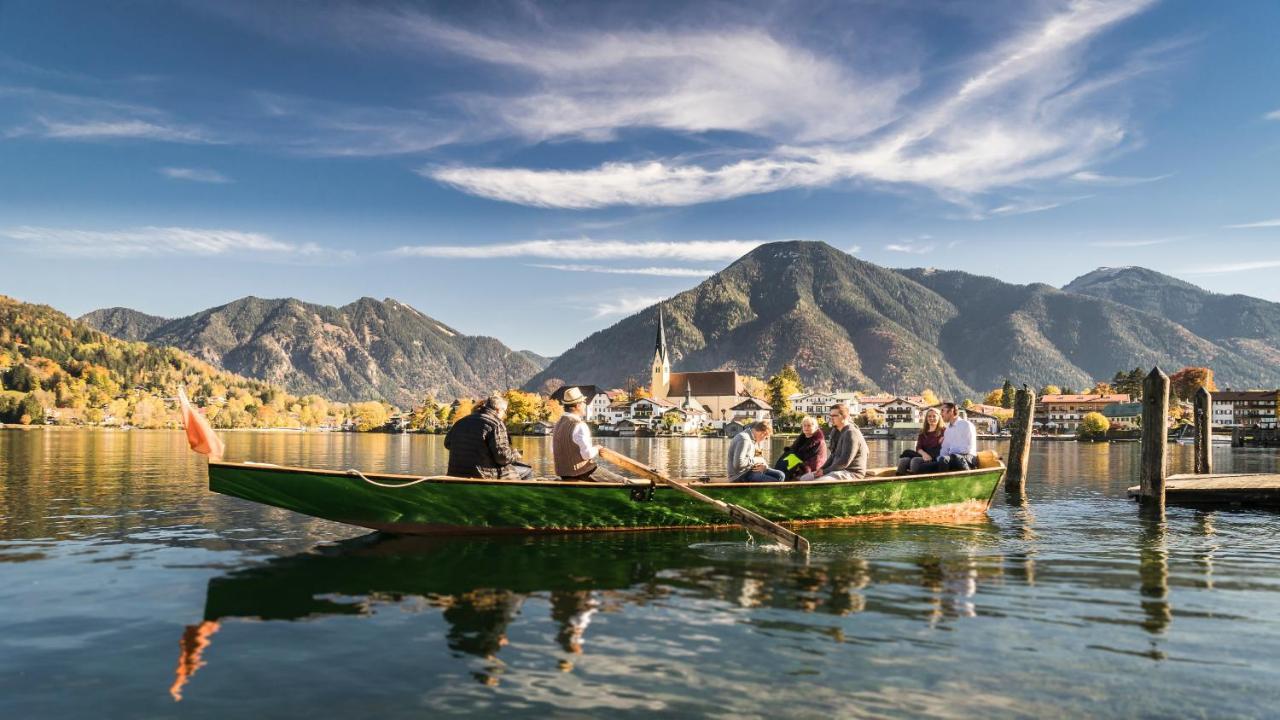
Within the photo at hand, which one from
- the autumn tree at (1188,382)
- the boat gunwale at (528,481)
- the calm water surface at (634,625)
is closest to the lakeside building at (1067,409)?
the autumn tree at (1188,382)

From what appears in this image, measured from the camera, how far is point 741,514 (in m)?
14.1

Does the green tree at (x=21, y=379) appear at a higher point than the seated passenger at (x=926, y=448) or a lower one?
higher

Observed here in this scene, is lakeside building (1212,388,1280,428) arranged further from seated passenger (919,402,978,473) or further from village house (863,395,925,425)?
seated passenger (919,402,978,473)

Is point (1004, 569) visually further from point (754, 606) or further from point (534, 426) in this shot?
point (534, 426)

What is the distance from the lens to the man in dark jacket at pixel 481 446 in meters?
14.2

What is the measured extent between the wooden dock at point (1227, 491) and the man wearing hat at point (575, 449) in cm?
1625

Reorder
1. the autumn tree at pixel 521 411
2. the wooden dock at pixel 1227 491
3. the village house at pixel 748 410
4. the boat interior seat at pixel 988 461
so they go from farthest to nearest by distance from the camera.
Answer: the village house at pixel 748 410
the autumn tree at pixel 521 411
the wooden dock at pixel 1227 491
the boat interior seat at pixel 988 461

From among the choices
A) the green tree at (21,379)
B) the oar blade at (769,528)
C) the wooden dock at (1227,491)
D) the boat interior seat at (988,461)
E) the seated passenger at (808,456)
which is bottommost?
the wooden dock at (1227,491)

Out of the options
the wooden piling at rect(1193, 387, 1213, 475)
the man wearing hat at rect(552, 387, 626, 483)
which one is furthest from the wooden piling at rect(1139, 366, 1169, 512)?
the man wearing hat at rect(552, 387, 626, 483)

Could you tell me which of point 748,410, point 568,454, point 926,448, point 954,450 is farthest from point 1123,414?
point 568,454

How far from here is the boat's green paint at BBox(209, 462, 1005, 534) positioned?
13.1 m

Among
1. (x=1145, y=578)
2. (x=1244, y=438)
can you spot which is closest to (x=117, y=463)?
(x=1145, y=578)

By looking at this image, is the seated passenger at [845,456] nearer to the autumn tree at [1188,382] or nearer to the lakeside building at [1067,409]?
the lakeside building at [1067,409]

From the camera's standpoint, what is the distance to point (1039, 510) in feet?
72.1
